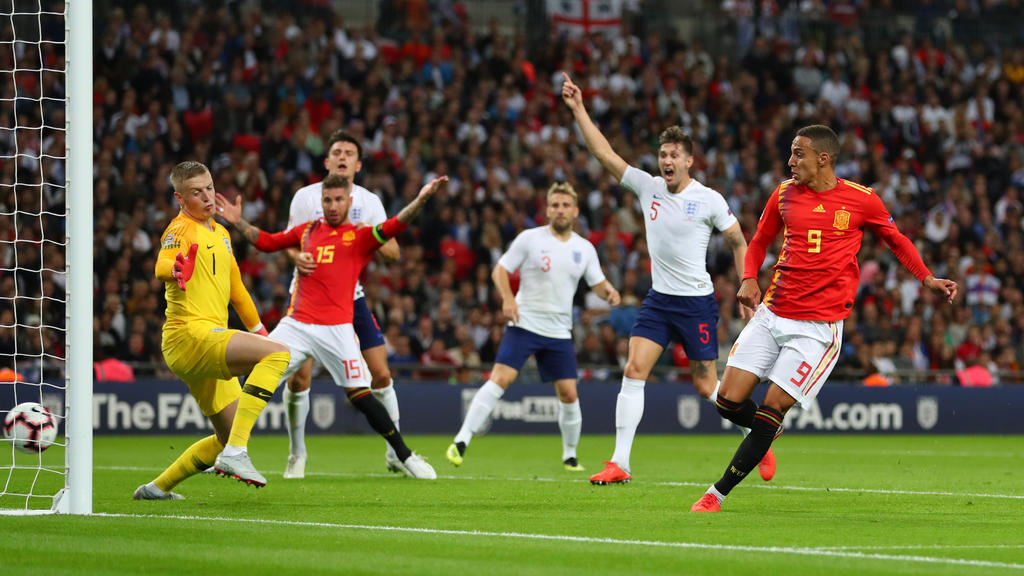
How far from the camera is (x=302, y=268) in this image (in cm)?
1134

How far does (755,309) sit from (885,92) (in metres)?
20.0

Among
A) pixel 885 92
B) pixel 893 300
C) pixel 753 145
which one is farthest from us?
pixel 885 92

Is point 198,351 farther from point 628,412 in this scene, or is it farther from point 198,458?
point 628,412

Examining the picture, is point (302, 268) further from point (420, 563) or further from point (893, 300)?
point (893, 300)

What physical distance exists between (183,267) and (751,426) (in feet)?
12.4

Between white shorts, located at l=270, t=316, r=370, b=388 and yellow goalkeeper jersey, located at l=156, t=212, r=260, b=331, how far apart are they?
199cm

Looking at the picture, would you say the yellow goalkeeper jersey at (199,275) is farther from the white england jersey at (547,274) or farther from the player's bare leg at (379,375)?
the white england jersey at (547,274)

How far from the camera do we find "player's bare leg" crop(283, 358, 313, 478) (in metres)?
12.0

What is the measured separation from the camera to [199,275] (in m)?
9.26

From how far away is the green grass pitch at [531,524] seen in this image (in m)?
6.40

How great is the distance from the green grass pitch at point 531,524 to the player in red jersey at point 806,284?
82cm

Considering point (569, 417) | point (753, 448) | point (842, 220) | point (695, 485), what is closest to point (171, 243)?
point (753, 448)

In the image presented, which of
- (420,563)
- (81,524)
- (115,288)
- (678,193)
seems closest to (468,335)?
(115,288)

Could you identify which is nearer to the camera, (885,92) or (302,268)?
(302,268)
